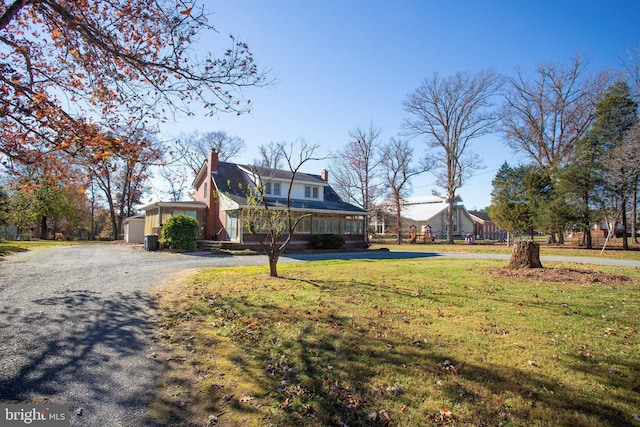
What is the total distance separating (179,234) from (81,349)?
16.0 metres

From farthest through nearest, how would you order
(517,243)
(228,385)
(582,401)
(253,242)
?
(253,242), (517,243), (228,385), (582,401)

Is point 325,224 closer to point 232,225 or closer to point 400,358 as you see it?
point 232,225

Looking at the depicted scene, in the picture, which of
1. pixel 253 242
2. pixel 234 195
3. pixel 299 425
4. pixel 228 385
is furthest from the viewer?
pixel 234 195

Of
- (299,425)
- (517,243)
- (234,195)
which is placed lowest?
(299,425)

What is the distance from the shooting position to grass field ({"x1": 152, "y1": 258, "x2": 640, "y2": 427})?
3.13 meters

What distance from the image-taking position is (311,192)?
28031 millimetres

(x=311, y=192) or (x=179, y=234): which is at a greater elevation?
(x=311, y=192)

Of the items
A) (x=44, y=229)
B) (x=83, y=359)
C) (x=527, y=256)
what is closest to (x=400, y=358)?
(x=83, y=359)

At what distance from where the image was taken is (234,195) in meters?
24.2

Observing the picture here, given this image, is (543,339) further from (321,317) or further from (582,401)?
(321,317)

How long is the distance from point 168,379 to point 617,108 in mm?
30538

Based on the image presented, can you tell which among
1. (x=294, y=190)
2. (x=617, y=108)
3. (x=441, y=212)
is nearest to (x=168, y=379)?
(x=294, y=190)

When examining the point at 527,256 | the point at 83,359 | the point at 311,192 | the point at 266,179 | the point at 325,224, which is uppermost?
the point at 266,179

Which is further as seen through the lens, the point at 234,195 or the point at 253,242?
the point at 234,195
